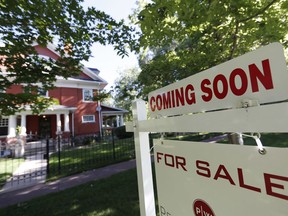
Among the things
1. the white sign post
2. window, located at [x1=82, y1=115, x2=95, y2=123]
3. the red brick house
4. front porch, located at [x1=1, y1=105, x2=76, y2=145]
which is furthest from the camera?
window, located at [x1=82, y1=115, x2=95, y2=123]

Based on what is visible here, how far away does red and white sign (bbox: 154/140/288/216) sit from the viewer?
914mm

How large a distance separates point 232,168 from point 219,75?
53cm

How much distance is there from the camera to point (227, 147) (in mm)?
1108

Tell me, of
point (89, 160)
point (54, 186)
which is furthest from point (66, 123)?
point (54, 186)

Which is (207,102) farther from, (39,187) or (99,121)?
(99,121)

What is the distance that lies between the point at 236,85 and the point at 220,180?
530mm

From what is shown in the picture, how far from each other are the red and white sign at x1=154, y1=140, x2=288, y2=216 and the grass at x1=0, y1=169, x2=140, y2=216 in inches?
117

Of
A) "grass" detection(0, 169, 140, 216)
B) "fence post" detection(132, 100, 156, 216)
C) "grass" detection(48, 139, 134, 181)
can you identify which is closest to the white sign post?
"fence post" detection(132, 100, 156, 216)

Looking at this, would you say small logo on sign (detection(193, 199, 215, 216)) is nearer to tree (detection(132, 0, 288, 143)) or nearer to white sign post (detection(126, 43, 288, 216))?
white sign post (detection(126, 43, 288, 216))

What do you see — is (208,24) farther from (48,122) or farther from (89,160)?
(48,122)

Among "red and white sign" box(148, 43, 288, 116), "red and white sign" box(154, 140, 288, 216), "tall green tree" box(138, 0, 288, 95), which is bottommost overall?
"red and white sign" box(154, 140, 288, 216)

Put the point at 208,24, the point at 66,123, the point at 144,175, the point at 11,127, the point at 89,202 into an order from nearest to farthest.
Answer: the point at 144,175 < the point at 208,24 < the point at 89,202 < the point at 11,127 < the point at 66,123

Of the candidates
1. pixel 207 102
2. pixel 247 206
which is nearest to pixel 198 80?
pixel 207 102

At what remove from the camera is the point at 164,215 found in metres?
1.64
